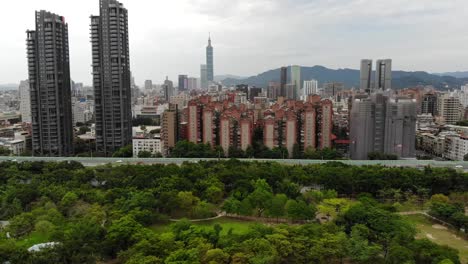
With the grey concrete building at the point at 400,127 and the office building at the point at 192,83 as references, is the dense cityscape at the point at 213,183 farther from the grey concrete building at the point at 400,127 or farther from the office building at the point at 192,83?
the office building at the point at 192,83

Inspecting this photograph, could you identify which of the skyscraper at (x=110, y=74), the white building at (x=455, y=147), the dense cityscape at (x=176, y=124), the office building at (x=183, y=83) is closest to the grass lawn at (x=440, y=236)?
the dense cityscape at (x=176, y=124)

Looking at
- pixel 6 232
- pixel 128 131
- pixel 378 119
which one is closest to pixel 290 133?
pixel 378 119

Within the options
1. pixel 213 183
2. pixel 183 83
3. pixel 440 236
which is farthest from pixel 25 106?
pixel 183 83

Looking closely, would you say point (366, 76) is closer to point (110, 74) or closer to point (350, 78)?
point (110, 74)

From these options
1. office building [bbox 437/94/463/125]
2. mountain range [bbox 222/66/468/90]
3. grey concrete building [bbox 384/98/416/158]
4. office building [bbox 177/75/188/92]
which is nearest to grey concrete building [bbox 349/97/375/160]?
grey concrete building [bbox 384/98/416/158]

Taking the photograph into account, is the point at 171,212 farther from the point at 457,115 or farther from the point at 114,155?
the point at 457,115

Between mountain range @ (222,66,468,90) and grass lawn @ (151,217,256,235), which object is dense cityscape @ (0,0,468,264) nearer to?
grass lawn @ (151,217,256,235)
